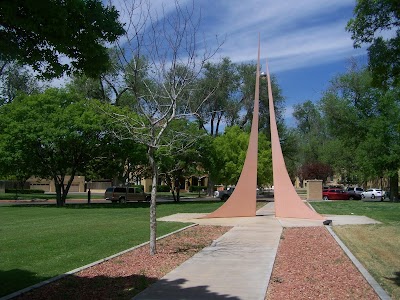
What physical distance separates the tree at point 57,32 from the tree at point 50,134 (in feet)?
77.3

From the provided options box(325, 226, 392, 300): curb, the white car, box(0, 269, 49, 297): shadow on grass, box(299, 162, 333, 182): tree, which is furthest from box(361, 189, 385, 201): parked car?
box(0, 269, 49, 297): shadow on grass

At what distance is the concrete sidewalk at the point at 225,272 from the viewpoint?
22.4 feet

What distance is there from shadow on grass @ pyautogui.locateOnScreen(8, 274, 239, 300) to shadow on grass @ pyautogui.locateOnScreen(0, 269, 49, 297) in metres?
0.36

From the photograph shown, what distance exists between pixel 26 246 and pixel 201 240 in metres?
4.77

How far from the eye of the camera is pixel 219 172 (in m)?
40.3

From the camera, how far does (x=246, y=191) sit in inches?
818

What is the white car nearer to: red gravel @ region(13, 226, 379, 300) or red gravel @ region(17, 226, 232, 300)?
red gravel @ region(13, 226, 379, 300)

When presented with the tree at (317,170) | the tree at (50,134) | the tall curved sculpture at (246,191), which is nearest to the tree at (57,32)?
the tall curved sculpture at (246,191)

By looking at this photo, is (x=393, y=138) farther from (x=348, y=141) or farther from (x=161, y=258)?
(x=161, y=258)

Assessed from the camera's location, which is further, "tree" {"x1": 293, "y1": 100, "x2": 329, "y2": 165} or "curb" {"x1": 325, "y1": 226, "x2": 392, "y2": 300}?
"tree" {"x1": 293, "y1": 100, "x2": 329, "y2": 165}

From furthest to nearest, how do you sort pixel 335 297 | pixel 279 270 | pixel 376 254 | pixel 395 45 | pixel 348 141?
pixel 348 141, pixel 376 254, pixel 279 270, pixel 395 45, pixel 335 297

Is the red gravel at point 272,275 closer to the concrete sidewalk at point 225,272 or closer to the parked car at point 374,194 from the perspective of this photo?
the concrete sidewalk at point 225,272

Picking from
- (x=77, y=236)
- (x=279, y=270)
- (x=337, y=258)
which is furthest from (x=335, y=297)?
(x=77, y=236)

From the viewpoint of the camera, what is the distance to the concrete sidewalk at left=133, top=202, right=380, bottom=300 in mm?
6840
